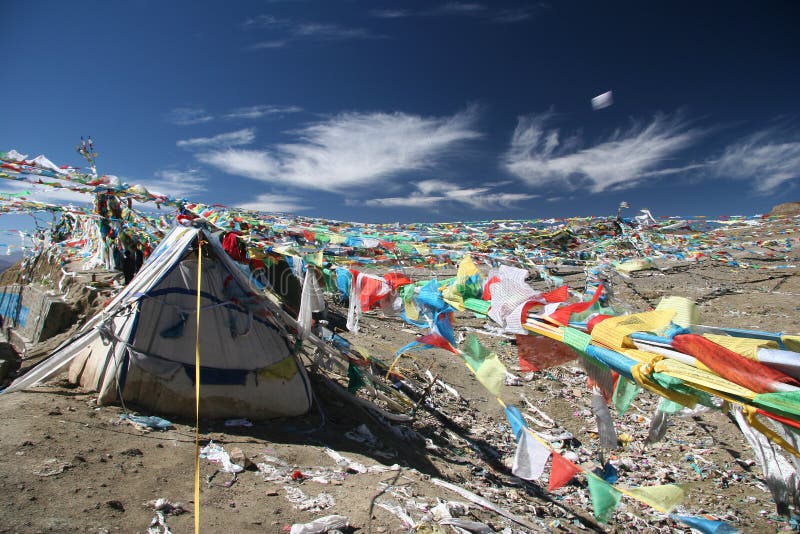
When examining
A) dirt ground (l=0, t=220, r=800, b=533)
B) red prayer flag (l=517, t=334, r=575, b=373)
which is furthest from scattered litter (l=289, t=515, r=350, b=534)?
red prayer flag (l=517, t=334, r=575, b=373)

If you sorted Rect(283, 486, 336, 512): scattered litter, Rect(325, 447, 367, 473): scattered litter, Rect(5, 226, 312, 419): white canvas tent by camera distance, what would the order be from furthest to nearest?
Rect(5, 226, 312, 419): white canvas tent
Rect(325, 447, 367, 473): scattered litter
Rect(283, 486, 336, 512): scattered litter

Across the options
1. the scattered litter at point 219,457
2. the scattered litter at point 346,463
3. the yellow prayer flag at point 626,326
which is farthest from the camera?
the scattered litter at point 346,463

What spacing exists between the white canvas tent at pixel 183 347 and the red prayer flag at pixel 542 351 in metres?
3.31

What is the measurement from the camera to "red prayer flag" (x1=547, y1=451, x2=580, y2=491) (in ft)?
11.5

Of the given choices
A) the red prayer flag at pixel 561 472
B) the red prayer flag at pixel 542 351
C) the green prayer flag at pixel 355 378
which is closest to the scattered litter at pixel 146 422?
the green prayer flag at pixel 355 378

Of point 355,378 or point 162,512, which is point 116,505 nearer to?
point 162,512

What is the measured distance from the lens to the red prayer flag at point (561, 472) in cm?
352

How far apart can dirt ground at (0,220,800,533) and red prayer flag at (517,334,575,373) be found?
1522 millimetres

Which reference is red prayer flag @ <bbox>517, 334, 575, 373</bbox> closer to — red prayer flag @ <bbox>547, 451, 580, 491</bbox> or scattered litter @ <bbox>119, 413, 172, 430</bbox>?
red prayer flag @ <bbox>547, 451, 580, 491</bbox>

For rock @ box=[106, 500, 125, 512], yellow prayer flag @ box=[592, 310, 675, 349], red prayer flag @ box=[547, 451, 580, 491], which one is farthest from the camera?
red prayer flag @ box=[547, 451, 580, 491]

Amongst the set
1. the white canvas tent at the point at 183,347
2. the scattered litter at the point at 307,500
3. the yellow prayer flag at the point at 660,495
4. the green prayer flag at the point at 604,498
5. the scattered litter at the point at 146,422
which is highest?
the white canvas tent at the point at 183,347

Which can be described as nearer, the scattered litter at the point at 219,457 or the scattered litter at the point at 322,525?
the scattered litter at the point at 322,525

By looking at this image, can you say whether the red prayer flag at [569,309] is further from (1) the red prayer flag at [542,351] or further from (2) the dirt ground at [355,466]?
(2) the dirt ground at [355,466]

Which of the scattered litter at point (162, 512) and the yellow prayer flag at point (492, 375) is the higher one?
the yellow prayer flag at point (492, 375)
